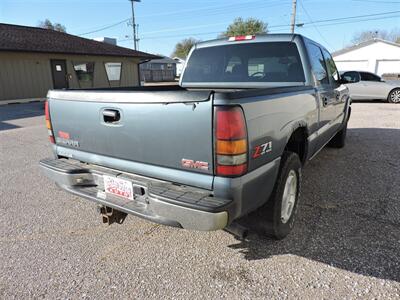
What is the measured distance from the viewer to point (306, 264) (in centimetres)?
243

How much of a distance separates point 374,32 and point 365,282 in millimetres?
74646

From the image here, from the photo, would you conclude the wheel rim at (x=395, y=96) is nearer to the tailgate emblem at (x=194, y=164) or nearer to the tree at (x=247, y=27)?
the tailgate emblem at (x=194, y=164)

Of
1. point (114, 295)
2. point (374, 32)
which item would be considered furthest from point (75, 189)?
point (374, 32)

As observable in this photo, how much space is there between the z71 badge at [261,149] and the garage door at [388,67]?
31819 mm

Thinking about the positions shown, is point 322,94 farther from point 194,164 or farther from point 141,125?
point 141,125

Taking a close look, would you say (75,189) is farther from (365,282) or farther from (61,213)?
(365,282)

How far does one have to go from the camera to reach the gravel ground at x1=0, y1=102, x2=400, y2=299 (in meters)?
2.18

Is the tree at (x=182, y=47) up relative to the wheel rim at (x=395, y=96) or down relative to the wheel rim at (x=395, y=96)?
up

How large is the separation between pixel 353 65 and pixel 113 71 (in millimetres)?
23637

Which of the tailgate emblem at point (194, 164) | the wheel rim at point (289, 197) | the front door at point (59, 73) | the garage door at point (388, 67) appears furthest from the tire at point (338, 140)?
the garage door at point (388, 67)

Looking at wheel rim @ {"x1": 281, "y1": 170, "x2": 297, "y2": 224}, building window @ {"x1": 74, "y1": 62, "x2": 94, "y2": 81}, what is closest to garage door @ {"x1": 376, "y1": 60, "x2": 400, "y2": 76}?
building window @ {"x1": 74, "y1": 62, "x2": 94, "y2": 81}

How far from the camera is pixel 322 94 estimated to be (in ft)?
11.8

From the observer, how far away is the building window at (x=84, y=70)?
18.4 m

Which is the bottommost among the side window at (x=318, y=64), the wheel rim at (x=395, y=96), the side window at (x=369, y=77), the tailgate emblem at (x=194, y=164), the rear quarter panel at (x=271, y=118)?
the wheel rim at (x=395, y=96)
